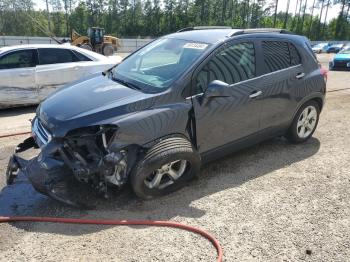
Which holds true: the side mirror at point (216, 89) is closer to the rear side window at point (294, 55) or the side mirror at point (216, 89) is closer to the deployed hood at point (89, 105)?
the deployed hood at point (89, 105)

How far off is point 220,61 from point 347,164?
7.71 ft

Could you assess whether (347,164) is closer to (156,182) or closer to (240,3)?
(156,182)

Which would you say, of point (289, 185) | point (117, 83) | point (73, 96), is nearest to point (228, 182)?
point (289, 185)

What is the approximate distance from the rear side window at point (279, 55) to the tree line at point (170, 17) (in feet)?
238

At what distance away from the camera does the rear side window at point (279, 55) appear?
4.87 meters

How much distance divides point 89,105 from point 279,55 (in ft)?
9.05

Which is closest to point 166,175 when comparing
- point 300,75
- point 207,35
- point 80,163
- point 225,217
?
point 225,217

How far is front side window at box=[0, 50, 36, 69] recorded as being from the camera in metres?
7.76

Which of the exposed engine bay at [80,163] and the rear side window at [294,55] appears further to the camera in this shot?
the rear side window at [294,55]

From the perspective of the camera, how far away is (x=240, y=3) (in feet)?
298

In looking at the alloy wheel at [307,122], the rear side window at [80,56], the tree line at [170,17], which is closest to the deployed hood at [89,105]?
the alloy wheel at [307,122]

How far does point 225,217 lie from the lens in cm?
372

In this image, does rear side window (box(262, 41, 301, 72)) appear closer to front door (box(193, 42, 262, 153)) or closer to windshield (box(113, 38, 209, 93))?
front door (box(193, 42, 262, 153))

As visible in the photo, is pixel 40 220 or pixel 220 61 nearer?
pixel 40 220
